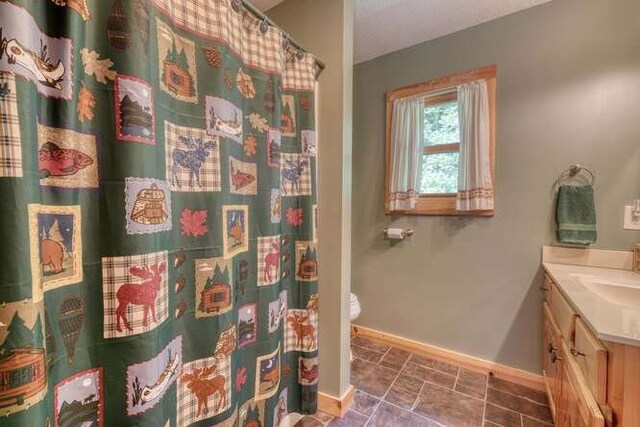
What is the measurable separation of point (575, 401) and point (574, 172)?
1.33m

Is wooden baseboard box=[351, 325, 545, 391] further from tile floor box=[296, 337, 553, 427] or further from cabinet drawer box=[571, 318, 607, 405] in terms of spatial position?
cabinet drawer box=[571, 318, 607, 405]

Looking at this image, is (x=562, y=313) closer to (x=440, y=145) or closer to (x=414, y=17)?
(x=440, y=145)

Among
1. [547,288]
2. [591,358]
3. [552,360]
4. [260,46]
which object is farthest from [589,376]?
[260,46]

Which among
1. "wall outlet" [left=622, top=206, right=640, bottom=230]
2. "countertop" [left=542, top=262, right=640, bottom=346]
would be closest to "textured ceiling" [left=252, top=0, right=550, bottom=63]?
"wall outlet" [left=622, top=206, right=640, bottom=230]

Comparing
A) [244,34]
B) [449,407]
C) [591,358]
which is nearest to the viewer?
[591,358]

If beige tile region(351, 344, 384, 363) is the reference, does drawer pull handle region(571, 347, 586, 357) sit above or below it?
above

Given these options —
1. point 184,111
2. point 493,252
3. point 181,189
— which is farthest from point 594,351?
point 184,111

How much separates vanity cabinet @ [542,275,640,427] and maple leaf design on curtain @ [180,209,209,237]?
127 centimetres

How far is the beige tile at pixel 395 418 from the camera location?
147 cm

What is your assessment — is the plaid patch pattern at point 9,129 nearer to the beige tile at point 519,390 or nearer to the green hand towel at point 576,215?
the green hand towel at point 576,215

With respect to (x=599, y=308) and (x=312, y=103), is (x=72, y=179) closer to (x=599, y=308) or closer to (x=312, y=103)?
(x=312, y=103)

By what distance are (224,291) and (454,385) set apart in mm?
1704

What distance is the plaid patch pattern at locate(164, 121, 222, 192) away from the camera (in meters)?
0.85

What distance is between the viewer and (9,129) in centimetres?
50
